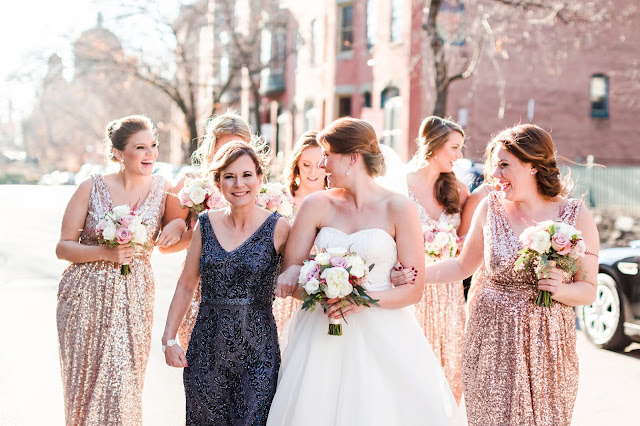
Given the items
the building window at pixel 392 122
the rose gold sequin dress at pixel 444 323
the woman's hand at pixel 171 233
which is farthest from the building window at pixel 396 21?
the woman's hand at pixel 171 233

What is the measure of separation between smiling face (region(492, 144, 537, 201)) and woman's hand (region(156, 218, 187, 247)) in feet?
7.05

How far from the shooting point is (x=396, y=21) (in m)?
27.3

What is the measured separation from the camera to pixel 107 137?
5.38m

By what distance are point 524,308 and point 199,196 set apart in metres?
2.36

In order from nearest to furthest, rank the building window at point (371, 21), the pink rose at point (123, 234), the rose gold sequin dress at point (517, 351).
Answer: the rose gold sequin dress at point (517, 351)
the pink rose at point (123, 234)
the building window at point (371, 21)

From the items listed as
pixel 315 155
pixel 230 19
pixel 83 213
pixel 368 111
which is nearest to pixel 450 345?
pixel 315 155

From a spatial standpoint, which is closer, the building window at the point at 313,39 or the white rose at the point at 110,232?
the white rose at the point at 110,232

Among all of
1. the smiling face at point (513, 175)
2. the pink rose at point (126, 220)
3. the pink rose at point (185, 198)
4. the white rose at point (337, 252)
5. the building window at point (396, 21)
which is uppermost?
the building window at point (396, 21)

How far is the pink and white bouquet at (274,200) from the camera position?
5887 mm

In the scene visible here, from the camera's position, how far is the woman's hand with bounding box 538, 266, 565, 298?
423cm

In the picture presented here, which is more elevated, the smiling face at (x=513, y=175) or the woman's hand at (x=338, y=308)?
the smiling face at (x=513, y=175)

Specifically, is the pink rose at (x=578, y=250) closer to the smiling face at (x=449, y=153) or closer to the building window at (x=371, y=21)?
the smiling face at (x=449, y=153)

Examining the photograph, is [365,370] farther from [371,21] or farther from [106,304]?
[371,21]

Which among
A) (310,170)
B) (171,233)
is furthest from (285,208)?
(171,233)
